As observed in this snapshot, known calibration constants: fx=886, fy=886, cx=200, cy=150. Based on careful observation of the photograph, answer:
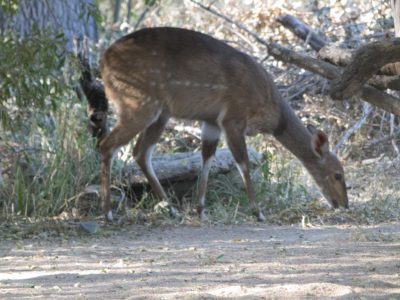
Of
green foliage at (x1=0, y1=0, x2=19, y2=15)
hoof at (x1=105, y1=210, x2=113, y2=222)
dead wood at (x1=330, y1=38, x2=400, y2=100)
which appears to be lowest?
hoof at (x1=105, y1=210, x2=113, y2=222)

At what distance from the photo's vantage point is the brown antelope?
7.94m

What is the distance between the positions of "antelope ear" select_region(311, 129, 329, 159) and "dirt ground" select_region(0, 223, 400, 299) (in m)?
1.33

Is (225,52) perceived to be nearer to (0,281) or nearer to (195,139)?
(195,139)

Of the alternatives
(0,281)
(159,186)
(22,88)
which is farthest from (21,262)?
(159,186)

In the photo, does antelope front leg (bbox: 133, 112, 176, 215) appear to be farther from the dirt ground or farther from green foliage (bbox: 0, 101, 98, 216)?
the dirt ground

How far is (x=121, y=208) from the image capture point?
8141mm

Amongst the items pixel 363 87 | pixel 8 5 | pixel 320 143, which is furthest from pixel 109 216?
pixel 363 87

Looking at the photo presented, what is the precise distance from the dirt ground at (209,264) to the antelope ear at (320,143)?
133 centimetres

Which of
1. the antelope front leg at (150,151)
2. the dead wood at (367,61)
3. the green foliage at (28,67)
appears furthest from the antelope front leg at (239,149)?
the dead wood at (367,61)

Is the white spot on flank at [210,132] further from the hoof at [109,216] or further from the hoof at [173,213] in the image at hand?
the hoof at [109,216]

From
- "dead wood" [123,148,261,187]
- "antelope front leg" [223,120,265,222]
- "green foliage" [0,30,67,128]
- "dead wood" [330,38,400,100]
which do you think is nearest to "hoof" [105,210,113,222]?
"dead wood" [123,148,261,187]

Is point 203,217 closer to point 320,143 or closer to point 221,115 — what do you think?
point 221,115

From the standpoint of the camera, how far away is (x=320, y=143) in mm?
8758

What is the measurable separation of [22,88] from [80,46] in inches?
47.8
